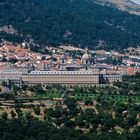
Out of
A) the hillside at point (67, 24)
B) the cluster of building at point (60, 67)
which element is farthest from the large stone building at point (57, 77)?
the hillside at point (67, 24)

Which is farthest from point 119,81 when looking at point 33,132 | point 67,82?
point 33,132

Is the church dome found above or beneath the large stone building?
beneath

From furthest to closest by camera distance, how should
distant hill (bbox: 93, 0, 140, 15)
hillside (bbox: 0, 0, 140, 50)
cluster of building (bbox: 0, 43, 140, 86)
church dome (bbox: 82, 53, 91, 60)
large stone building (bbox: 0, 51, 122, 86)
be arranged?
1. distant hill (bbox: 93, 0, 140, 15)
2. hillside (bbox: 0, 0, 140, 50)
3. church dome (bbox: 82, 53, 91, 60)
4. cluster of building (bbox: 0, 43, 140, 86)
5. large stone building (bbox: 0, 51, 122, 86)

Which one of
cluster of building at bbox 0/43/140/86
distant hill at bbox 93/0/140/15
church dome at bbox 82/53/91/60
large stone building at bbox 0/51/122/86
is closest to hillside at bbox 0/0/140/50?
cluster of building at bbox 0/43/140/86

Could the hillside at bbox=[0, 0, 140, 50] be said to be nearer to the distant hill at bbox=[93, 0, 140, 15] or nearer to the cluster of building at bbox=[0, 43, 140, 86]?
the cluster of building at bbox=[0, 43, 140, 86]

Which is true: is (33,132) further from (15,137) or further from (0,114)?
(0,114)

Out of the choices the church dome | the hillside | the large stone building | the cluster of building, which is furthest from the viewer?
the hillside

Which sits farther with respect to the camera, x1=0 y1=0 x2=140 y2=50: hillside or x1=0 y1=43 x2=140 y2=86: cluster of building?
x1=0 y1=0 x2=140 y2=50: hillside
